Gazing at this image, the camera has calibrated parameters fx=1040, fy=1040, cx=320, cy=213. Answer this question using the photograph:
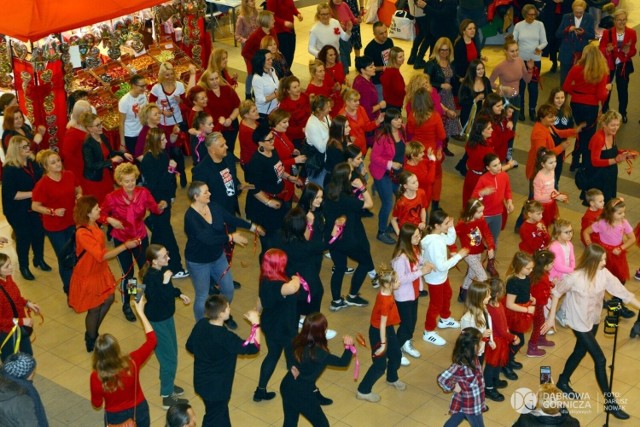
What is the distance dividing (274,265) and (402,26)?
34.8 ft

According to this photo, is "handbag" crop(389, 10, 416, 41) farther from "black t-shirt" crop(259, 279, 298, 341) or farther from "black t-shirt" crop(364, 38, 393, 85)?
"black t-shirt" crop(259, 279, 298, 341)

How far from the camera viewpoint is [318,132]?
11211 millimetres

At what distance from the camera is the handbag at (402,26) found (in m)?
18.1

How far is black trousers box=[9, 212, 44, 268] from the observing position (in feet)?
35.7

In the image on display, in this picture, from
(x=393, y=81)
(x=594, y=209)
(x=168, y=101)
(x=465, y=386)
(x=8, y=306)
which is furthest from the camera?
(x=393, y=81)

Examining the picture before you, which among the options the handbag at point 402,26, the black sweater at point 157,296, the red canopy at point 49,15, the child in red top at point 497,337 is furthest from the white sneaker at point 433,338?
the handbag at point 402,26

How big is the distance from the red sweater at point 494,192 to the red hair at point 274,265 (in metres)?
2.75

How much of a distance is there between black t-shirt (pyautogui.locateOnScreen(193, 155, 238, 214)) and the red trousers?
2.17m

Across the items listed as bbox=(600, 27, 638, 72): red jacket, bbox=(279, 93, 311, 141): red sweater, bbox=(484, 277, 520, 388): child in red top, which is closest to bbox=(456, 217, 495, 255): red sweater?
bbox=(484, 277, 520, 388): child in red top

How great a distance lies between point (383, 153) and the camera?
11203 millimetres

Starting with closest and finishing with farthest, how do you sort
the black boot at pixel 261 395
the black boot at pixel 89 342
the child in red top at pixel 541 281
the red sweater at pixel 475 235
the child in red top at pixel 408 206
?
1. the black boot at pixel 261 395
2. the child in red top at pixel 541 281
3. the black boot at pixel 89 342
4. the red sweater at pixel 475 235
5. the child in red top at pixel 408 206

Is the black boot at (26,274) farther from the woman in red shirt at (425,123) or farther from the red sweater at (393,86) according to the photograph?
the red sweater at (393,86)

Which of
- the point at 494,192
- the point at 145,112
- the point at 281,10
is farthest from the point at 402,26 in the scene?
the point at 494,192

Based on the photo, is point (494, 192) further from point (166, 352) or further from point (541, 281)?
point (166, 352)
